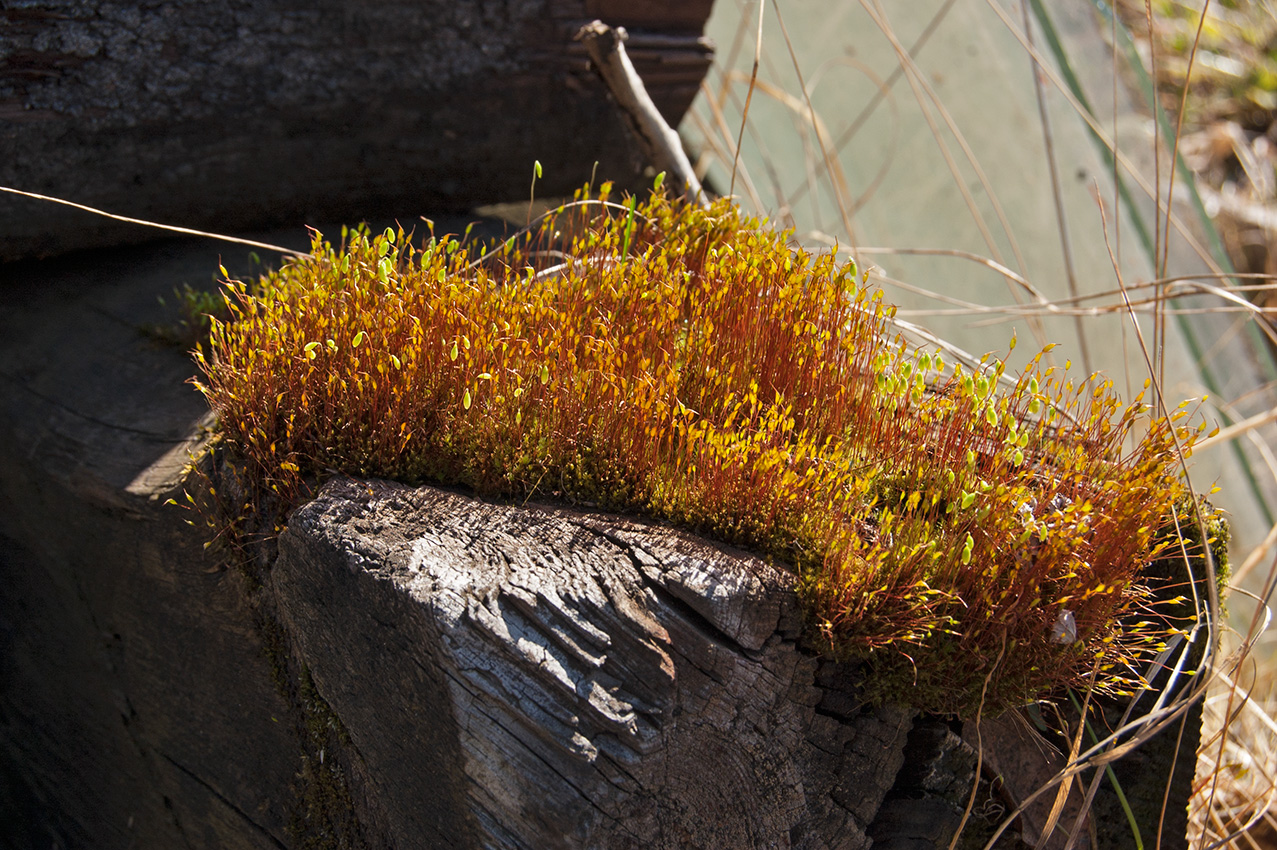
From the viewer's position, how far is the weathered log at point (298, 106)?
116 inches

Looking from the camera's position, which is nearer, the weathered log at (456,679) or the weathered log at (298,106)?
the weathered log at (456,679)

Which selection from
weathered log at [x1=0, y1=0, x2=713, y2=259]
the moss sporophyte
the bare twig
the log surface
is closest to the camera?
the log surface

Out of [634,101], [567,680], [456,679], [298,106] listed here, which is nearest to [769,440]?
[567,680]

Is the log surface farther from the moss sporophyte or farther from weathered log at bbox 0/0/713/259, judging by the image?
weathered log at bbox 0/0/713/259

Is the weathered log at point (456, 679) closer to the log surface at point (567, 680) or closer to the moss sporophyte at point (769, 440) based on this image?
the log surface at point (567, 680)

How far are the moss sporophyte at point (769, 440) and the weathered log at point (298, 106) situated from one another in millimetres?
1206

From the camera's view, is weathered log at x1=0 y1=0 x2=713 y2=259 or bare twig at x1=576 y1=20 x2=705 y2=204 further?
bare twig at x1=576 y1=20 x2=705 y2=204

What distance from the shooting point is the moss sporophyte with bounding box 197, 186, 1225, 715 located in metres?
1.91

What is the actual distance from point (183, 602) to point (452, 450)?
3.54ft

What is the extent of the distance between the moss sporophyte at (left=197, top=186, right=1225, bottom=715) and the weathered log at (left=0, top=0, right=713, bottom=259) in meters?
1.21

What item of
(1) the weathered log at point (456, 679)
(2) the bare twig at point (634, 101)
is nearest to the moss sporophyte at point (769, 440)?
(1) the weathered log at point (456, 679)

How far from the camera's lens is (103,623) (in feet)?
9.19

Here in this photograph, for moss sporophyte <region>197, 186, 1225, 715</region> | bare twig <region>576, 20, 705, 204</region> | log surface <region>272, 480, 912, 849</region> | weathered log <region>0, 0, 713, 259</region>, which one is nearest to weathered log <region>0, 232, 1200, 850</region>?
log surface <region>272, 480, 912, 849</region>

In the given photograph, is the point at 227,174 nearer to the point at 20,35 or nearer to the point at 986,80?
the point at 20,35
